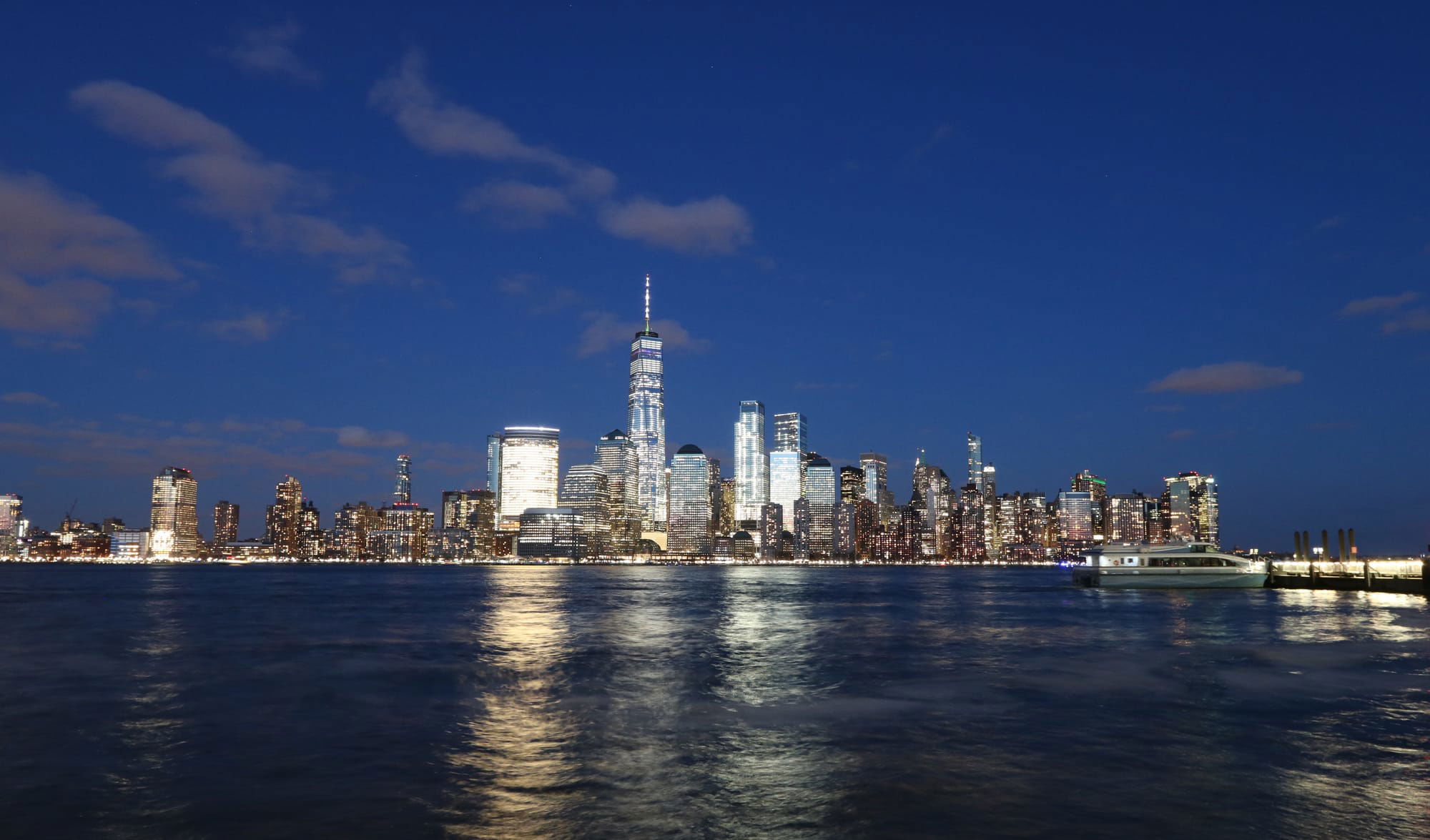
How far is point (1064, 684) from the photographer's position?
36.3m

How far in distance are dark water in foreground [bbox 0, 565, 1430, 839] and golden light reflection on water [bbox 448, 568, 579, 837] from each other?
0.11 m

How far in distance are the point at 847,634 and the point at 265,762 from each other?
43316mm

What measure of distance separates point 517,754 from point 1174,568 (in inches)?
4414

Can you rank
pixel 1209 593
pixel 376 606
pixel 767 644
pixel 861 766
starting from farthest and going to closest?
pixel 1209 593 → pixel 376 606 → pixel 767 644 → pixel 861 766

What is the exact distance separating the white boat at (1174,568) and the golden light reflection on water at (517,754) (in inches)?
3614

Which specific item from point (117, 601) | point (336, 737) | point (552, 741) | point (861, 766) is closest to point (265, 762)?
point (336, 737)

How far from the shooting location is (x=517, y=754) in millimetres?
24094

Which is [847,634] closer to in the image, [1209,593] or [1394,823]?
[1394,823]

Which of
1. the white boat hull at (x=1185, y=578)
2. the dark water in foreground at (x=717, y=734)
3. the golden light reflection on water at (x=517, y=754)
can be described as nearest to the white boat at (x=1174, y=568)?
the white boat hull at (x=1185, y=578)

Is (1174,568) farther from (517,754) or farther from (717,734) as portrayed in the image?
(517,754)

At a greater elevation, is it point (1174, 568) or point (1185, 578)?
point (1174, 568)

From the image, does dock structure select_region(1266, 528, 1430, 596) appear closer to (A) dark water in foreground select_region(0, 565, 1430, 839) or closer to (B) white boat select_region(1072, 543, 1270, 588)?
(B) white boat select_region(1072, 543, 1270, 588)

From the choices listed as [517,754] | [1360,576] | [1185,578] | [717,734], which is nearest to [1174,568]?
[1185,578]

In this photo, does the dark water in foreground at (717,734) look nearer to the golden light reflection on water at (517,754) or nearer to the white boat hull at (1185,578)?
the golden light reflection on water at (517,754)
